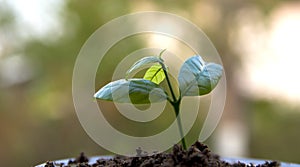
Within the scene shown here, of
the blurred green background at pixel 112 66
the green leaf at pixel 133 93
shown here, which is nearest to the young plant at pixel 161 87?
the green leaf at pixel 133 93

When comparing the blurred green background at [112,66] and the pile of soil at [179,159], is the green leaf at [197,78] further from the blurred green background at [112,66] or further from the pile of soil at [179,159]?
the blurred green background at [112,66]

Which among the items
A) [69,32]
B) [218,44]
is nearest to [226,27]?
[218,44]

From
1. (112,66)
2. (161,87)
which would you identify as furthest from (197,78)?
(112,66)

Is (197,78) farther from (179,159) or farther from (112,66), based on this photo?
(112,66)

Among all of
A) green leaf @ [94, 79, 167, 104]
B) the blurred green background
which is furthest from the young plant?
the blurred green background

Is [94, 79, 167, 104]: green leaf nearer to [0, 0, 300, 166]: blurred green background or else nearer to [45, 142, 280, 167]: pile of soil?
[45, 142, 280, 167]: pile of soil

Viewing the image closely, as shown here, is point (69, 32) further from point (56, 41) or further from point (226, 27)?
point (226, 27)
